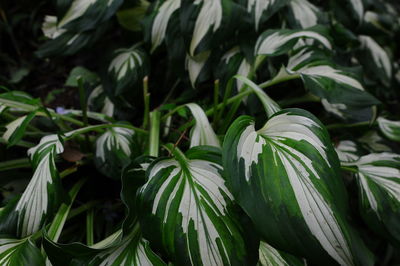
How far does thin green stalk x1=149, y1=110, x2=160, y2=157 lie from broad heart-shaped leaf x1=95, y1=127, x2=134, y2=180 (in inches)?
2.9

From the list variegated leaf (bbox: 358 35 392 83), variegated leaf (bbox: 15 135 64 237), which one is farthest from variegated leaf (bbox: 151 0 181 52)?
variegated leaf (bbox: 358 35 392 83)

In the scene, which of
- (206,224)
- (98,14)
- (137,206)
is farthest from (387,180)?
(98,14)

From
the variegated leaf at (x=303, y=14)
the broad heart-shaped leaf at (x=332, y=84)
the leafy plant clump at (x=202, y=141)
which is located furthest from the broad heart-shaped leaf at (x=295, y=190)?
the variegated leaf at (x=303, y=14)

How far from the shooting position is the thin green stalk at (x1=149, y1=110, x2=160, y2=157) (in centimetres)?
98

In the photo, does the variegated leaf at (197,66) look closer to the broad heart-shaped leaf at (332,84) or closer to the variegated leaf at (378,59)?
the broad heart-shaped leaf at (332,84)

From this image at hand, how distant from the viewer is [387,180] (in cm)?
85

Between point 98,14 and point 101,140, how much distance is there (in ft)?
1.49

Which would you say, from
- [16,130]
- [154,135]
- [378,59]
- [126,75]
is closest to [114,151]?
[154,135]

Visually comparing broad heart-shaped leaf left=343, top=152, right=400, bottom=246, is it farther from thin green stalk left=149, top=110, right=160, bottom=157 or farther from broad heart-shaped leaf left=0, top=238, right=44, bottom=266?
broad heart-shaped leaf left=0, top=238, right=44, bottom=266

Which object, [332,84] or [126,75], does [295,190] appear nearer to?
[332,84]

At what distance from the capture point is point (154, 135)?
3.36 ft

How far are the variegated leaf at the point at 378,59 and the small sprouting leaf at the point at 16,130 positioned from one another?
137 cm

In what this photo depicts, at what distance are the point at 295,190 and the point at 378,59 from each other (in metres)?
1.24

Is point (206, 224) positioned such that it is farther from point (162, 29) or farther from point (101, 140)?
point (162, 29)
